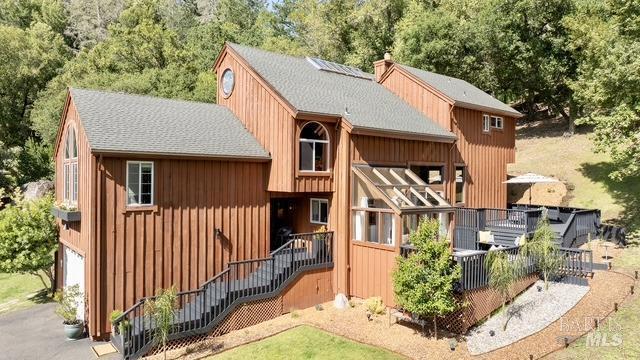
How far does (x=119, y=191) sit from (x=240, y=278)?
15.1 ft

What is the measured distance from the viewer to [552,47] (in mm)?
33719

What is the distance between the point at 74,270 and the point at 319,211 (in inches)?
336

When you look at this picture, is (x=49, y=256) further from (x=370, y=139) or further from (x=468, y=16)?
(x=468, y=16)

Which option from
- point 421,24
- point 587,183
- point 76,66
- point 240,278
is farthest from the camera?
point 76,66

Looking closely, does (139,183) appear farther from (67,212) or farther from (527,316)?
(527,316)

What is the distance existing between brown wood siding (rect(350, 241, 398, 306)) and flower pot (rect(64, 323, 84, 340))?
27.3 feet

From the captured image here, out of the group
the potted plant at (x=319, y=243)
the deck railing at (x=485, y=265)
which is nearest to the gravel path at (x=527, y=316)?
the deck railing at (x=485, y=265)

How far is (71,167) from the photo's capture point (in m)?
13.9

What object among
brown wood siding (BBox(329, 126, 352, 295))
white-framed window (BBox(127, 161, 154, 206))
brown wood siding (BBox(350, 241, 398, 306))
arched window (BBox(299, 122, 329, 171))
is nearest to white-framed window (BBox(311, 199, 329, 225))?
brown wood siding (BBox(329, 126, 352, 295))

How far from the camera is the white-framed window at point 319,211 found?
15568 millimetres

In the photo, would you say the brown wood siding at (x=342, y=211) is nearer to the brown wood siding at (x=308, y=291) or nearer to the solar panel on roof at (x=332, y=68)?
the brown wood siding at (x=308, y=291)

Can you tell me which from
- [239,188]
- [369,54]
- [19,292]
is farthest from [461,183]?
[369,54]

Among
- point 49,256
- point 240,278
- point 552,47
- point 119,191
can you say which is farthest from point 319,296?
point 552,47

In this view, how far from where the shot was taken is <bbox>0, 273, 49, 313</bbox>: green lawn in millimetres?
15602
